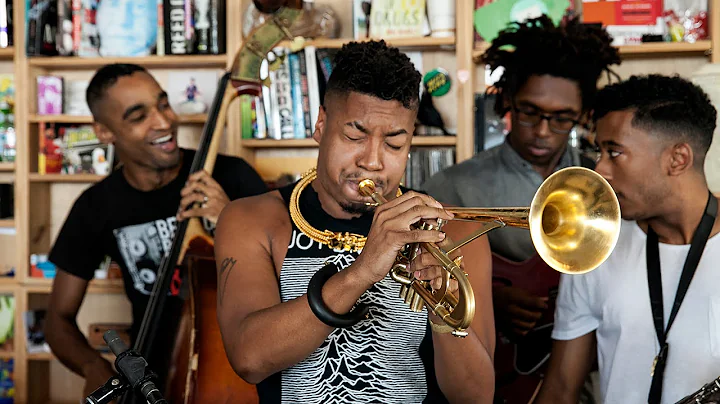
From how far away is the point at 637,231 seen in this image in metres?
2.14

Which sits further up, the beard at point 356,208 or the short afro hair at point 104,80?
the short afro hair at point 104,80

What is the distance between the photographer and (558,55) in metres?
2.88

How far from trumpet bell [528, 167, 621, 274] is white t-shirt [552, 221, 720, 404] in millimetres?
636

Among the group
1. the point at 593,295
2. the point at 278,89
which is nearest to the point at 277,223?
the point at 593,295

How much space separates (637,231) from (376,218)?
39.8 inches

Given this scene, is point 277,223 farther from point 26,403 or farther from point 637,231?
point 26,403

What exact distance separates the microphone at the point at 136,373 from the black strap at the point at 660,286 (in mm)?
1258

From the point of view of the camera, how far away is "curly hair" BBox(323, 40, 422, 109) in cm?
174

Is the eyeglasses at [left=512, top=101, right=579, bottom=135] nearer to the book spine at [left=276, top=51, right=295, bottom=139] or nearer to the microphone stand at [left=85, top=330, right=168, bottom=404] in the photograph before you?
the book spine at [left=276, top=51, right=295, bottom=139]

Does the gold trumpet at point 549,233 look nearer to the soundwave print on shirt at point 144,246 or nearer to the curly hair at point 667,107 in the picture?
the curly hair at point 667,107

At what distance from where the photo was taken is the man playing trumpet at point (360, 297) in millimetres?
1655

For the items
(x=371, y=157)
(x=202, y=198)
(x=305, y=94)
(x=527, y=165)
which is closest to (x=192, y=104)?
(x=305, y=94)

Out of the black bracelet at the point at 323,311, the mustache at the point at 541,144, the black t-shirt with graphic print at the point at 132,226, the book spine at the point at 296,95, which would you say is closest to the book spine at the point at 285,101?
the book spine at the point at 296,95

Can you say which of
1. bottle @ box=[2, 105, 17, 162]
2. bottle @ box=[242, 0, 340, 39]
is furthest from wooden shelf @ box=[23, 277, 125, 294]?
bottle @ box=[242, 0, 340, 39]
